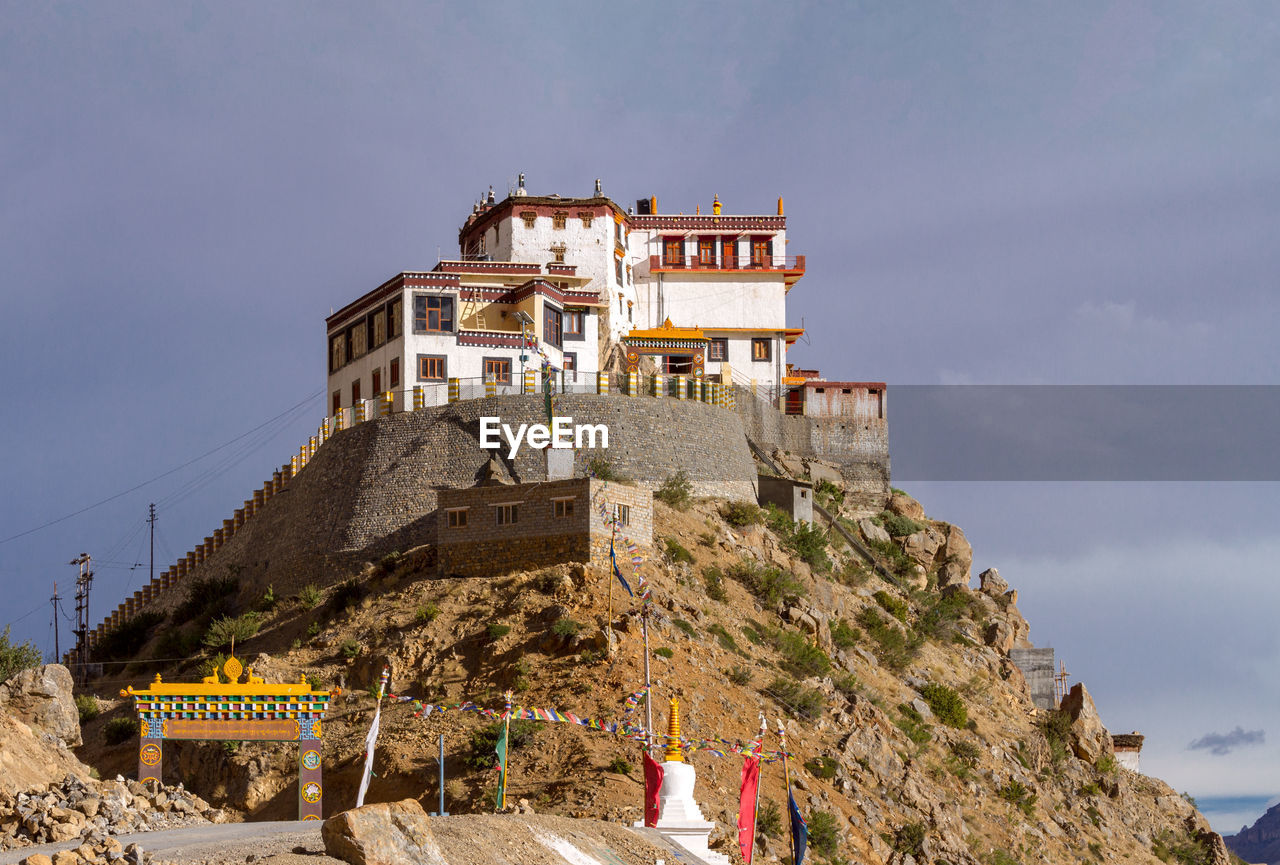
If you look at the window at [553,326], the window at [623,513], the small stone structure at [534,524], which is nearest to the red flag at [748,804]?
the small stone structure at [534,524]

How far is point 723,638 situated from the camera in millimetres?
44469

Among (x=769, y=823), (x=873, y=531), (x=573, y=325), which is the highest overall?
(x=573, y=325)

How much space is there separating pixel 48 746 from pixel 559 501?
2156 cm

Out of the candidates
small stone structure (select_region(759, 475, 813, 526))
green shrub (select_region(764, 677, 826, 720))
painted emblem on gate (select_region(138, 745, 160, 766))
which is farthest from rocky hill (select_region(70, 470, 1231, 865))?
painted emblem on gate (select_region(138, 745, 160, 766))

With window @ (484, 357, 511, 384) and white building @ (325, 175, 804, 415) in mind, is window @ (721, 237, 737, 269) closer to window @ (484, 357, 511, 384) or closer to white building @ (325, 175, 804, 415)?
white building @ (325, 175, 804, 415)

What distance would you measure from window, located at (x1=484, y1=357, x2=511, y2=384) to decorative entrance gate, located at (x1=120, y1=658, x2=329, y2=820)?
29.6 m

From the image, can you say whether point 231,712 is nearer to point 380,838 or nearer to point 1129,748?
point 380,838

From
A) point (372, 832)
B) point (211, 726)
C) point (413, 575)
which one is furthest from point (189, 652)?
point (372, 832)

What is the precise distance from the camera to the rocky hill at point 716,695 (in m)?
37.9

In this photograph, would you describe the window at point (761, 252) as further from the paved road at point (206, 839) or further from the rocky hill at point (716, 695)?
the paved road at point (206, 839)

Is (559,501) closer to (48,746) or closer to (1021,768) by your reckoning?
(1021,768)

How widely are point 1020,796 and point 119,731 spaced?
83.3 ft

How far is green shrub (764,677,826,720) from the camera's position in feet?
139

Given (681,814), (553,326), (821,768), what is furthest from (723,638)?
(553,326)
